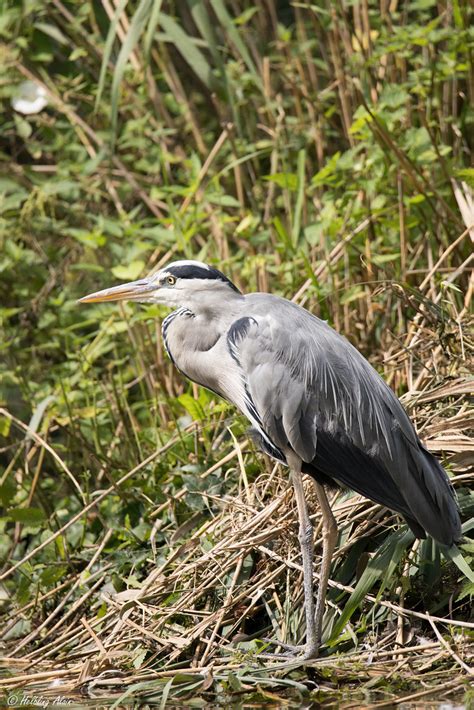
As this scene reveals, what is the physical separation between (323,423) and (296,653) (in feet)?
2.41

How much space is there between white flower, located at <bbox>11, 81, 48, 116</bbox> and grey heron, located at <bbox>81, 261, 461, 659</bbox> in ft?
9.23

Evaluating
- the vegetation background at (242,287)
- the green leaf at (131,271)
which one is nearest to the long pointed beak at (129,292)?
the vegetation background at (242,287)

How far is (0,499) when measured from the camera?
13.4 feet

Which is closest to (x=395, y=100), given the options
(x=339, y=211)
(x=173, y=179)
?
(x=339, y=211)

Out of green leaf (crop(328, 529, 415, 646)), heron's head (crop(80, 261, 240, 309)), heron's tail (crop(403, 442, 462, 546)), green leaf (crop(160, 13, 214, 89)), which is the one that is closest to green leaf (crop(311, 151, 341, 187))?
green leaf (crop(160, 13, 214, 89))

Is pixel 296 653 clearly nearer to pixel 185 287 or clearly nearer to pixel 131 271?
pixel 185 287

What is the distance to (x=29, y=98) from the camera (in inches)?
225

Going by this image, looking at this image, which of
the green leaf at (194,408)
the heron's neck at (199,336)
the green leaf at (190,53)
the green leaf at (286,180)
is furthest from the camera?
the green leaf at (190,53)

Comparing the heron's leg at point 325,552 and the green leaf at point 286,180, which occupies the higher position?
the green leaf at point 286,180

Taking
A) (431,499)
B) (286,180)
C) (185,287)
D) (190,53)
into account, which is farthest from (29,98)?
(431,499)

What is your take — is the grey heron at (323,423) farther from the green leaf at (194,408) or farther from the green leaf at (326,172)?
the green leaf at (326,172)

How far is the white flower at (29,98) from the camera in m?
5.68

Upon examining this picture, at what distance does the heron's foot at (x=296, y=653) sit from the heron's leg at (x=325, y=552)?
0.04 m

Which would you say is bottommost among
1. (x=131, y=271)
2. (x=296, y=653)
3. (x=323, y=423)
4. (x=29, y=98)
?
(x=296, y=653)
